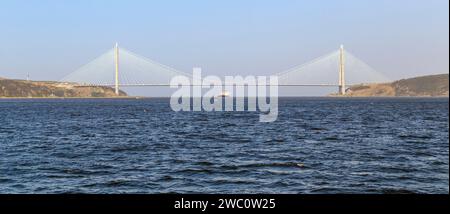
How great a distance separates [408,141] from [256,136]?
345 inches

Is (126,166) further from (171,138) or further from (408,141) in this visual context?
(408,141)

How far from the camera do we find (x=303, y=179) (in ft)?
51.2

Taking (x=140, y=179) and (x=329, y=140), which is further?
(x=329, y=140)

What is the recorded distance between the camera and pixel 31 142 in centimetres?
2864

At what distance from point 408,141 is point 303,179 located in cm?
1473
